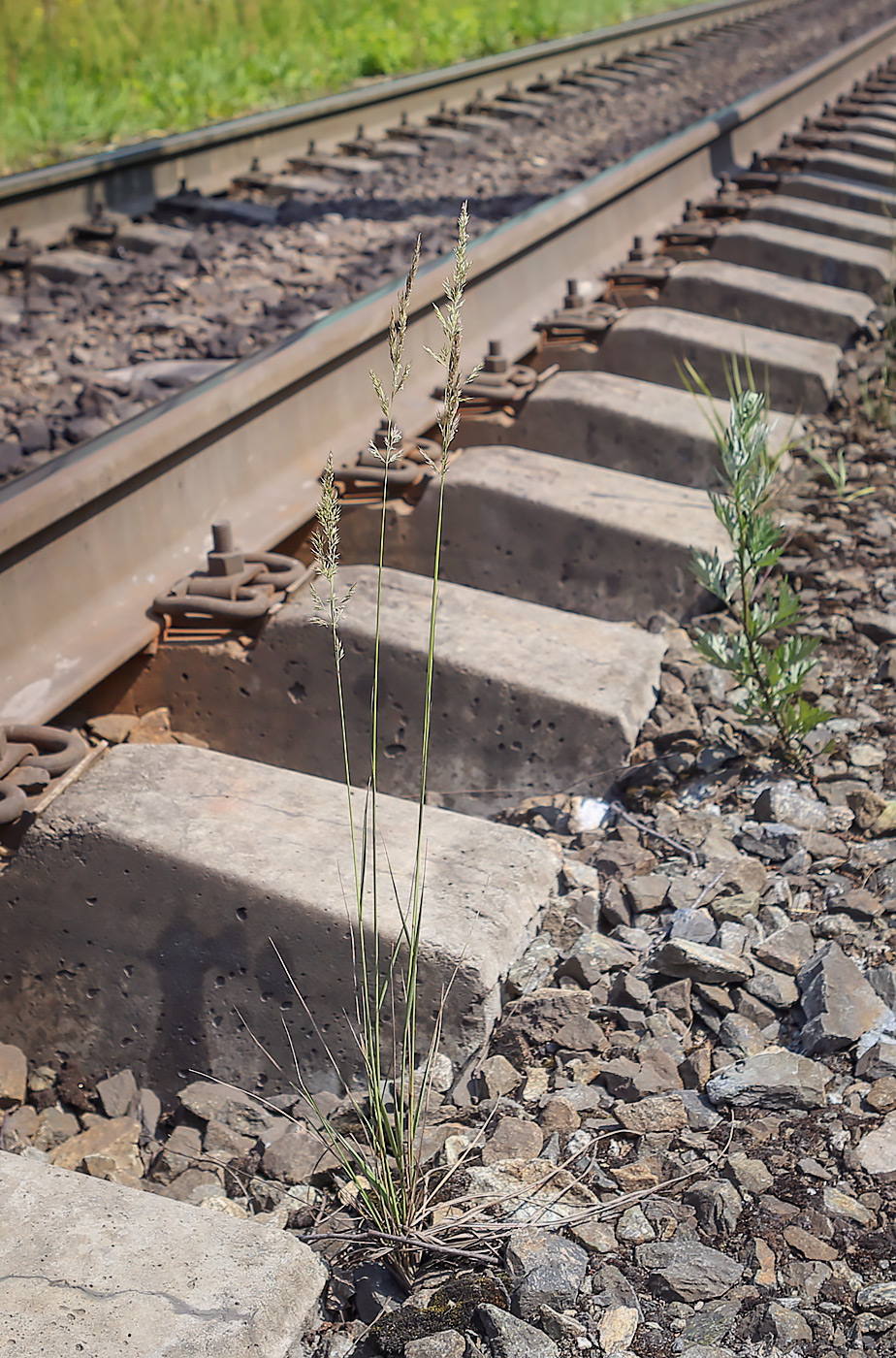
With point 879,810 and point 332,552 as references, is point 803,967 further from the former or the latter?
point 332,552

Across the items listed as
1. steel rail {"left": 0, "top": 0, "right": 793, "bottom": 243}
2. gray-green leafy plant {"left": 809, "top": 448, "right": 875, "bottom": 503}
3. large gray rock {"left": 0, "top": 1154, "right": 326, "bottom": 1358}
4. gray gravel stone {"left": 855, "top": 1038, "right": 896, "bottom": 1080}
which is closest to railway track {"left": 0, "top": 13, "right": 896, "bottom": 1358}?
large gray rock {"left": 0, "top": 1154, "right": 326, "bottom": 1358}

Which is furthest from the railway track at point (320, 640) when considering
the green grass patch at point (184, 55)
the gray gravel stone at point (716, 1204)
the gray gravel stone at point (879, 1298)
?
the green grass patch at point (184, 55)

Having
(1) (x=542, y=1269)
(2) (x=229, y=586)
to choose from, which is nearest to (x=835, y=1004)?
(1) (x=542, y=1269)

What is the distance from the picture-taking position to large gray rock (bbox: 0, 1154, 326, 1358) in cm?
138

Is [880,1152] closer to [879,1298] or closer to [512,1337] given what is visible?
[879,1298]

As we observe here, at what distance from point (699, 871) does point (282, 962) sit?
770mm

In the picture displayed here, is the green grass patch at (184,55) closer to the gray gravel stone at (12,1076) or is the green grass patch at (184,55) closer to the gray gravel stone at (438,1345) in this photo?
the gray gravel stone at (12,1076)

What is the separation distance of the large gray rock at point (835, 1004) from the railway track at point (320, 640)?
45cm

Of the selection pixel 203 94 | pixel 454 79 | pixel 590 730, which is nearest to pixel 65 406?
pixel 590 730

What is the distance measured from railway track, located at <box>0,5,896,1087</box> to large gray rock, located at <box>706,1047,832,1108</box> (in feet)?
1.17

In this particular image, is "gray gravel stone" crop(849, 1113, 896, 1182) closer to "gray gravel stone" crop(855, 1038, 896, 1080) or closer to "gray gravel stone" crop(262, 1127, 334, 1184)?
"gray gravel stone" crop(855, 1038, 896, 1080)

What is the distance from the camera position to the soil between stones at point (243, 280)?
405cm

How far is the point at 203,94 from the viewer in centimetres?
899

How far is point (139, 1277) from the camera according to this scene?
1.44 meters
